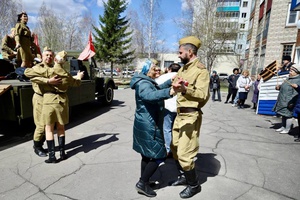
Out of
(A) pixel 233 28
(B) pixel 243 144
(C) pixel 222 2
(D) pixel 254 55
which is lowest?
(B) pixel 243 144

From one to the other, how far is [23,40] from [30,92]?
1.90m

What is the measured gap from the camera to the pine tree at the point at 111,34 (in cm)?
2526

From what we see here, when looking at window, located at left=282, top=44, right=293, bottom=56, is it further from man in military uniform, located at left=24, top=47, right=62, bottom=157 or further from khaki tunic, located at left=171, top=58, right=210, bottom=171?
man in military uniform, located at left=24, top=47, right=62, bottom=157

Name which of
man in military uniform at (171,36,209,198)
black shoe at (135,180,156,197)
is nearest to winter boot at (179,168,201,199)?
man in military uniform at (171,36,209,198)

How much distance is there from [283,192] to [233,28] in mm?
20643

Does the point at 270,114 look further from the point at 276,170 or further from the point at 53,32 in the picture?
the point at 53,32

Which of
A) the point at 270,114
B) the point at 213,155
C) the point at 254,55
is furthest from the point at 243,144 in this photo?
the point at 254,55

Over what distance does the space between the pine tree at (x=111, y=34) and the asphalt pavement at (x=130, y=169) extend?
2099 centimetres

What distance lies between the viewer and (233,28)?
20.6 meters

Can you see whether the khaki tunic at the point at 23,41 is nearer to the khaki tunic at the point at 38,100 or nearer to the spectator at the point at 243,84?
the khaki tunic at the point at 38,100

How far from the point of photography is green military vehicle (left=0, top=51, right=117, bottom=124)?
13.7 feet

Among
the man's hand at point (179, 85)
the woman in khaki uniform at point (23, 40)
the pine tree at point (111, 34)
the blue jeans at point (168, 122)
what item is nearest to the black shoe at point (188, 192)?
the blue jeans at point (168, 122)

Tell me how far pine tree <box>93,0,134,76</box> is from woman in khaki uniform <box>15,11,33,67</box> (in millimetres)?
19783

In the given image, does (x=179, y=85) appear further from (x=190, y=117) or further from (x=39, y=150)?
(x=39, y=150)
